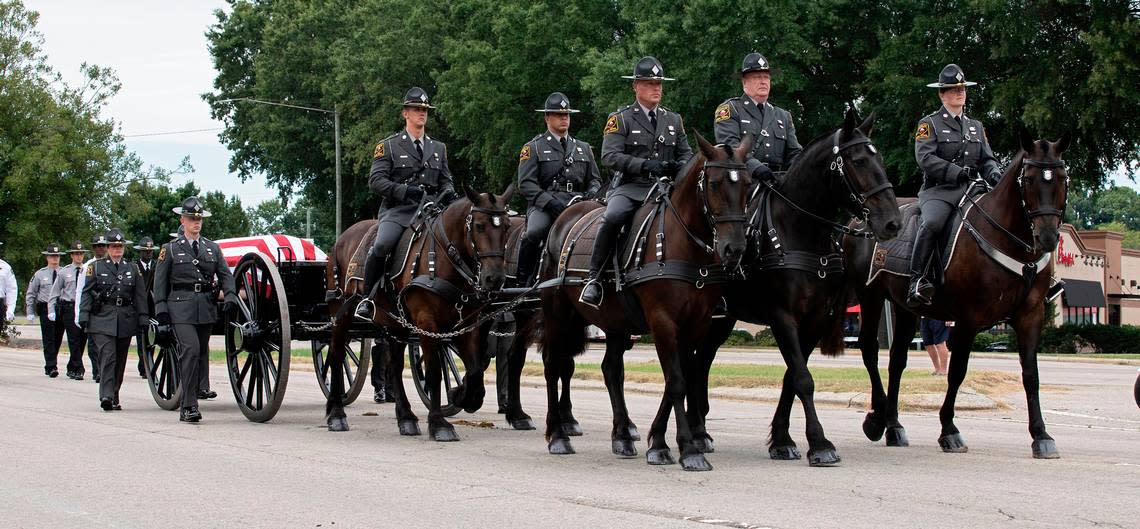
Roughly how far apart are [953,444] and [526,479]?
11.8 ft

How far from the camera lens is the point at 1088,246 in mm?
64125

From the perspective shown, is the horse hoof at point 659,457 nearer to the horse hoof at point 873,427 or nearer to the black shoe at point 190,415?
the horse hoof at point 873,427

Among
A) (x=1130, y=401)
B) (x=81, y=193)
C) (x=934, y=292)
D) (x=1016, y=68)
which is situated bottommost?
(x=1130, y=401)

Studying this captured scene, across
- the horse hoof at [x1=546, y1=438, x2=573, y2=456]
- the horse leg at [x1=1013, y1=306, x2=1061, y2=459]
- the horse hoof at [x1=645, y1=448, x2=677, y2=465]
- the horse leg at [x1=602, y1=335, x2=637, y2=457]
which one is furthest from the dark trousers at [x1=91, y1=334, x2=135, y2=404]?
the horse leg at [x1=1013, y1=306, x2=1061, y2=459]

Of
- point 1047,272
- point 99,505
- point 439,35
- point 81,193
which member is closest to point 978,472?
point 1047,272

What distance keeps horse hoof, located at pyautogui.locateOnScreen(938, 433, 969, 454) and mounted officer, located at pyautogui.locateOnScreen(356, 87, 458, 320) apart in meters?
5.36

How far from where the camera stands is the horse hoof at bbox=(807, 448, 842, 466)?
977cm

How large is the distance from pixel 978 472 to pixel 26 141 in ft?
122

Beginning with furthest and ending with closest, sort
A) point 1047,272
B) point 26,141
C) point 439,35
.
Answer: point 439,35 → point 26,141 → point 1047,272

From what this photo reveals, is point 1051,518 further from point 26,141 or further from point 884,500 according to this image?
point 26,141

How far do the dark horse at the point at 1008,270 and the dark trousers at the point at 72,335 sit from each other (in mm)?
16321

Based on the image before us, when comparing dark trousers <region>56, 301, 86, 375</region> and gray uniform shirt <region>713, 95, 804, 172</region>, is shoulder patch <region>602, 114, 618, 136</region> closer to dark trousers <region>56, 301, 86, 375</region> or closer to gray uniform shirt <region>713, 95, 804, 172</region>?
gray uniform shirt <region>713, 95, 804, 172</region>

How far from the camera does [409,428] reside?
13.0m

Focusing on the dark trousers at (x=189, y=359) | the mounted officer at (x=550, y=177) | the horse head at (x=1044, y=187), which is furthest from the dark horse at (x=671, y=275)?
the dark trousers at (x=189, y=359)
